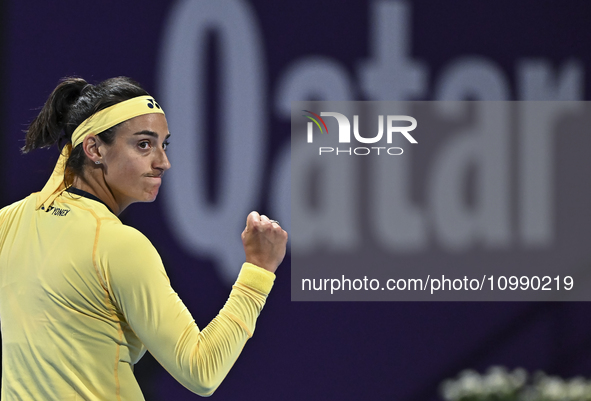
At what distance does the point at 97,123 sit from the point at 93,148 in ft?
0.17

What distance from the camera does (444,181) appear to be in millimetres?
2979

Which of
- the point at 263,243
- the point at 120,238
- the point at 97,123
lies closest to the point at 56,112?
the point at 97,123

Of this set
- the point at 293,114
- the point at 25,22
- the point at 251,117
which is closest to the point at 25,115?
the point at 25,22

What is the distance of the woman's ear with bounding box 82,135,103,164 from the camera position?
1.25 metres

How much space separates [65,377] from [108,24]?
219 centimetres

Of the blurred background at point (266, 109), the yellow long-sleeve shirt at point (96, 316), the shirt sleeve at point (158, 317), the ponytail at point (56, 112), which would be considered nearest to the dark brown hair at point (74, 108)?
the ponytail at point (56, 112)

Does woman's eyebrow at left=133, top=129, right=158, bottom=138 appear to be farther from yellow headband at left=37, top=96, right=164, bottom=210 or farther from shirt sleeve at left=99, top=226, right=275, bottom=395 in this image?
shirt sleeve at left=99, top=226, right=275, bottom=395

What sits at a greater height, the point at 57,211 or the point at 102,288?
the point at 57,211

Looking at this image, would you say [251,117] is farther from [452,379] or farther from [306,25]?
[452,379]

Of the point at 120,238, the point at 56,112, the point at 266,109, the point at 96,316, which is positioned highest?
the point at 266,109

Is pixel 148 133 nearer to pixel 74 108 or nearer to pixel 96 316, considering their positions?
pixel 74 108

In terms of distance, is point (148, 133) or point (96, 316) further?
point (148, 133)

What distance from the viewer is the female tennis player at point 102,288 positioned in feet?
3.57

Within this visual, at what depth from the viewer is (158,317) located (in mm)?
1080
